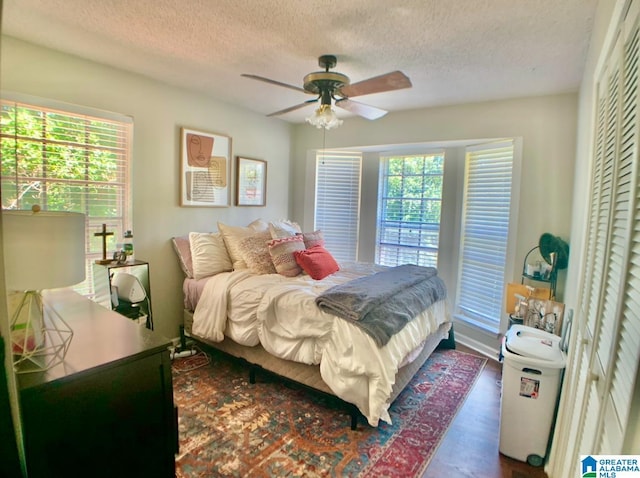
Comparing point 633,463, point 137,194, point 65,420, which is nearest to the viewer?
point 633,463

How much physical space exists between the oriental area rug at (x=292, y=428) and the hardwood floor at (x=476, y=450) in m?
0.06

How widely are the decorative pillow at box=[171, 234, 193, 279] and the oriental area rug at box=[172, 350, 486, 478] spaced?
823 mm

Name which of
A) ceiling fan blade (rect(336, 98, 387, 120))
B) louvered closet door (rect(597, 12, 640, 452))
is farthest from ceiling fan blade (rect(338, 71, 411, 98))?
louvered closet door (rect(597, 12, 640, 452))

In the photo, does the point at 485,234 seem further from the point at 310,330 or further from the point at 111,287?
the point at 111,287

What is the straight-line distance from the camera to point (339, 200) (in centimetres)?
452

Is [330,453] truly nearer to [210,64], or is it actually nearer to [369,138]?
[210,64]

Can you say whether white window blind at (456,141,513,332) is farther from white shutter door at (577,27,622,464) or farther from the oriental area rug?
white shutter door at (577,27,622,464)

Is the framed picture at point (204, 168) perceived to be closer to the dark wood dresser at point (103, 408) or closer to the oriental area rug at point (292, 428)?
the oriental area rug at point (292, 428)

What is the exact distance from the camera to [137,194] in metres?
3.01

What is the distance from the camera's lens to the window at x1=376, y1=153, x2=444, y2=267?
3.96 metres

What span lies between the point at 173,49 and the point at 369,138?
2352 mm

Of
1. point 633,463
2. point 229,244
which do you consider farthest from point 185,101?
point 633,463

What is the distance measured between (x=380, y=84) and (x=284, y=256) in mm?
1637

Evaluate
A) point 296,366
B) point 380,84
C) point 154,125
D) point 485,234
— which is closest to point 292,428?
point 296,366
